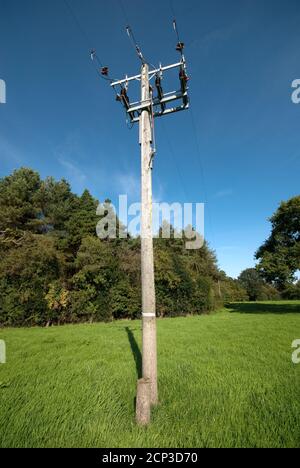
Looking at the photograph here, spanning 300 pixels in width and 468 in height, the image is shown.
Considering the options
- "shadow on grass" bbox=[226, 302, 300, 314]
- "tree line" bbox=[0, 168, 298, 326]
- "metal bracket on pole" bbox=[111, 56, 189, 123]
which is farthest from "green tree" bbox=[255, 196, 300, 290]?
"metal bracket on pole" bbox=[111, 56, 189, 123]

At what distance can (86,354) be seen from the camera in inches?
297

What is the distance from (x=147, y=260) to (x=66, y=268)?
1997cm

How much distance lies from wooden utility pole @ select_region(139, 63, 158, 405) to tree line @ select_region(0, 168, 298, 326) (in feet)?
54.6

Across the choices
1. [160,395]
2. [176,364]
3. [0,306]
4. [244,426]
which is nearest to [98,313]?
[0,306]

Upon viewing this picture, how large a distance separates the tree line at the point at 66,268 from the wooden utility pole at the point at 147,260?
16632 mm

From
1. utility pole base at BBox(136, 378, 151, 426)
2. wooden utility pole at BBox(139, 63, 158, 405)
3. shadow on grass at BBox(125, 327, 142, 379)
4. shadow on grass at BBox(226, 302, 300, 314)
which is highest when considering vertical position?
wooden utility pole at BBox(139, 63, 158, 405)

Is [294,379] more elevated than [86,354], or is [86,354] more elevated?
[294,379]

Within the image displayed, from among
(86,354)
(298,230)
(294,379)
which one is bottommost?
(86,354)

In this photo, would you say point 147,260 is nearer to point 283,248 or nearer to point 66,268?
point 66,268

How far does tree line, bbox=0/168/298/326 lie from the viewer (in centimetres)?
1838

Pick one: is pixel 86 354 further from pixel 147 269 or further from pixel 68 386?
pixel 147 269

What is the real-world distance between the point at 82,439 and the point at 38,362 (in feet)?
14.0

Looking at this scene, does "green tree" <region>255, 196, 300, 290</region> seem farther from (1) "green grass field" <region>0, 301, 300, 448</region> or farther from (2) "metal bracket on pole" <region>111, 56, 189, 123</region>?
(2) "metal bracket on pole" <region>111, 56, 189, 123</region>

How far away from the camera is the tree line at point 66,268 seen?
18.4m
